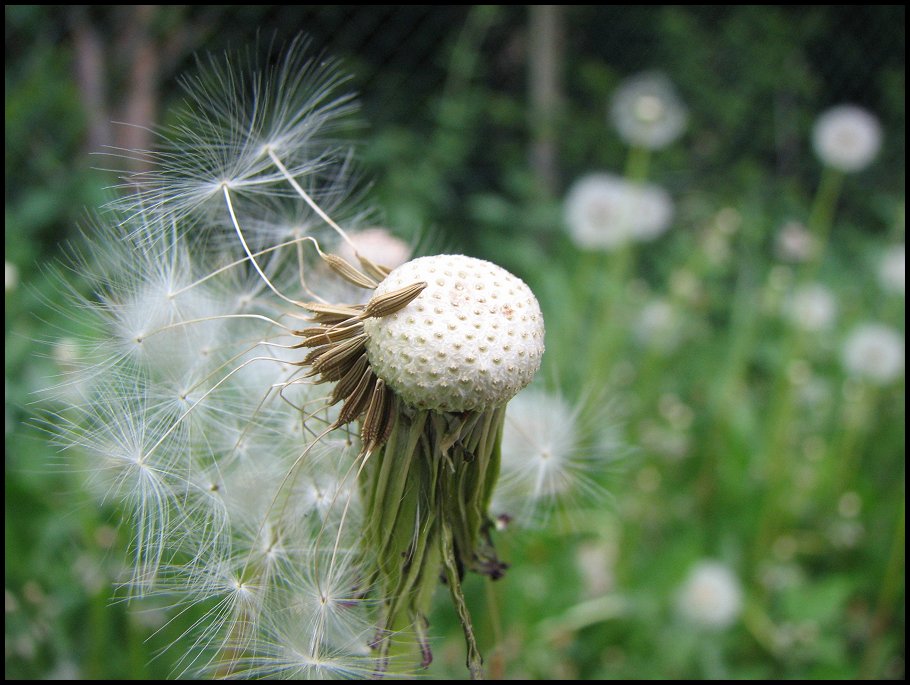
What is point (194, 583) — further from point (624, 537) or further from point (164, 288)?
point (624, 537)

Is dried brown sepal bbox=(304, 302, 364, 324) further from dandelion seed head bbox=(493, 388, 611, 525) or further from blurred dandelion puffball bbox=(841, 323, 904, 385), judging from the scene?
blurred dandelion puffball bbox=(841, 323, 904, 385)

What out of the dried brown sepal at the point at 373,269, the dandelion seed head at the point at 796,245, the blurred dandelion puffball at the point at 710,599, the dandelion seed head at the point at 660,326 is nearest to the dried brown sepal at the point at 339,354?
the dried brown sepal at the point at 373,269

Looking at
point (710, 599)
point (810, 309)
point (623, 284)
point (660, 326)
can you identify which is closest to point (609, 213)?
point (623, 284)

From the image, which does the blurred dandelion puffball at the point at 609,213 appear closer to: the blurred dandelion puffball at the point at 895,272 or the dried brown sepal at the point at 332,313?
the blurred dandelion puffball at the point at 895,272

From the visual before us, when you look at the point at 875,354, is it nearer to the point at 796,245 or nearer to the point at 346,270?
the point at 796,245

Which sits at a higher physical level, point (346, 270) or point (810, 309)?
point (346, 270)
